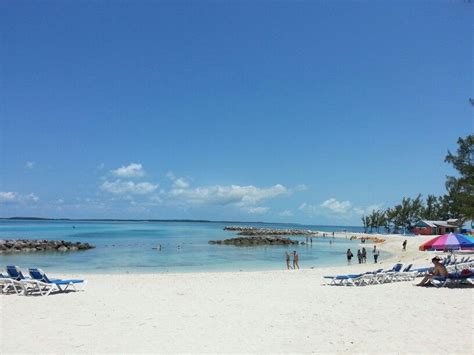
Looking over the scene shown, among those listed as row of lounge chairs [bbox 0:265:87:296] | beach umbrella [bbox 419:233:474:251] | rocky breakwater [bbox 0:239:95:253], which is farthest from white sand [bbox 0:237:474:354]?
rocky breakwater [bbox 0:239:95:253]

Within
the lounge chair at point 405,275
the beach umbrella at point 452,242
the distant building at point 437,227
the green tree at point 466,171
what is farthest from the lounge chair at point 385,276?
the distant building at point 437,227

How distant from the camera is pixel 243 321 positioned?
8.63 m

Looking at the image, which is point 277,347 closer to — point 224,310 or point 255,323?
point 255,323

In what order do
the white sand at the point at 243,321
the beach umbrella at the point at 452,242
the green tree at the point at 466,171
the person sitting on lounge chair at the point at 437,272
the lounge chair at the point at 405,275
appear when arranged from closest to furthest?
the white sand at the point at 243,321 < the person sitting on lounge chair at the point at 437,272 < the beach umbrella at the point at 452,242 < the lounge chair at the point at 405,275 < the green tree at the point at 466,171

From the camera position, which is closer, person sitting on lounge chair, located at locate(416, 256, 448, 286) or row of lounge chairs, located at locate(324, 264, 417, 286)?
person sitting on lounge chair, located at locate(416, 256, 448, 286)

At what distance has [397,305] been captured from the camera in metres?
10.0

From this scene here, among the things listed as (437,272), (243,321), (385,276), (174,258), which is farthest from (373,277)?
(174,258)

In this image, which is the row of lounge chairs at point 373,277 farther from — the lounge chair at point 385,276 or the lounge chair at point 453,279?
the lounge chair at point 453,279

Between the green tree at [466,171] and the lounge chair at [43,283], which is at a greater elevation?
the green tree at [466,171]

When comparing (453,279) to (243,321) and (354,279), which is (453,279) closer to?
(354,279)

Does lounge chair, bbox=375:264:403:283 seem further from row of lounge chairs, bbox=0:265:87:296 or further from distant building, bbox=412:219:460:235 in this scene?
distant building, bbox=412:219:460:235

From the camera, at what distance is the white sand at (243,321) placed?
6805mm

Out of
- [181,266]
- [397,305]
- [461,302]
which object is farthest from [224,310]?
[181,266]

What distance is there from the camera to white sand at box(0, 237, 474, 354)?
680 cm
